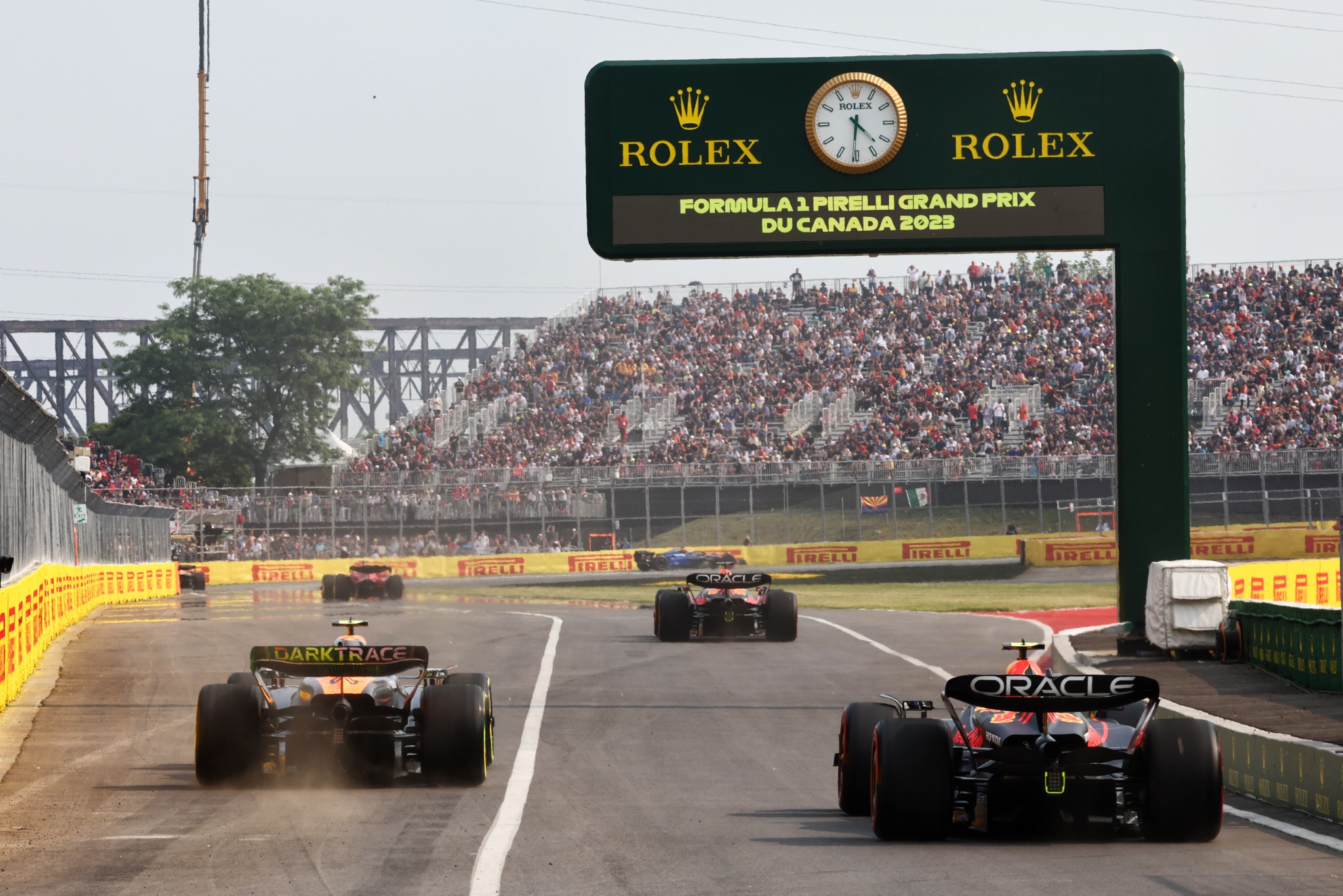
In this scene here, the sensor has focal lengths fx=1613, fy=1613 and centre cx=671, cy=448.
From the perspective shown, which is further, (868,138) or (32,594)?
(32,594)

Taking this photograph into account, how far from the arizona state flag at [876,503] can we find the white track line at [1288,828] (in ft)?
128

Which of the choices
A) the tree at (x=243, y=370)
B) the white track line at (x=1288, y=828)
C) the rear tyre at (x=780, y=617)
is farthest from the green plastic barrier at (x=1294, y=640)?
the tree at (x=243, y=370)

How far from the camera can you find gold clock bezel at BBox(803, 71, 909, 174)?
17781 millimetres

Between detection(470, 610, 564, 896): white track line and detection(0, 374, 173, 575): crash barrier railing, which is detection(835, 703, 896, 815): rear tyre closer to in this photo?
detection(470, 610, 564, 896): white track line

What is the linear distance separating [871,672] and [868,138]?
6.37m

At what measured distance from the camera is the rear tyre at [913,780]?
816 cm

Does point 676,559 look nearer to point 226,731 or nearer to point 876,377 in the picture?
point 876,377

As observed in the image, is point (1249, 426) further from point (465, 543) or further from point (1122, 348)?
point (1122, 348)

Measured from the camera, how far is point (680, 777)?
11.4m

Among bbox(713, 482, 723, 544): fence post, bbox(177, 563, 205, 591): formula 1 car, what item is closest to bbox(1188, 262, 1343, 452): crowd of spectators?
bbox(713, 482, 723, 544): fence post

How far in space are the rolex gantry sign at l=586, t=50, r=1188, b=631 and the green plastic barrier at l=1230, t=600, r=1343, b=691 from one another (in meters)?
1.82

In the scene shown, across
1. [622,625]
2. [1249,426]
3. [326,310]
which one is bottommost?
[622,625]

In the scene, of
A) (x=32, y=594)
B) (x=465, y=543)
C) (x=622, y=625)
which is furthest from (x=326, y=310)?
(x=32, y=594)

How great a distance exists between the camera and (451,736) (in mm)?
10555
